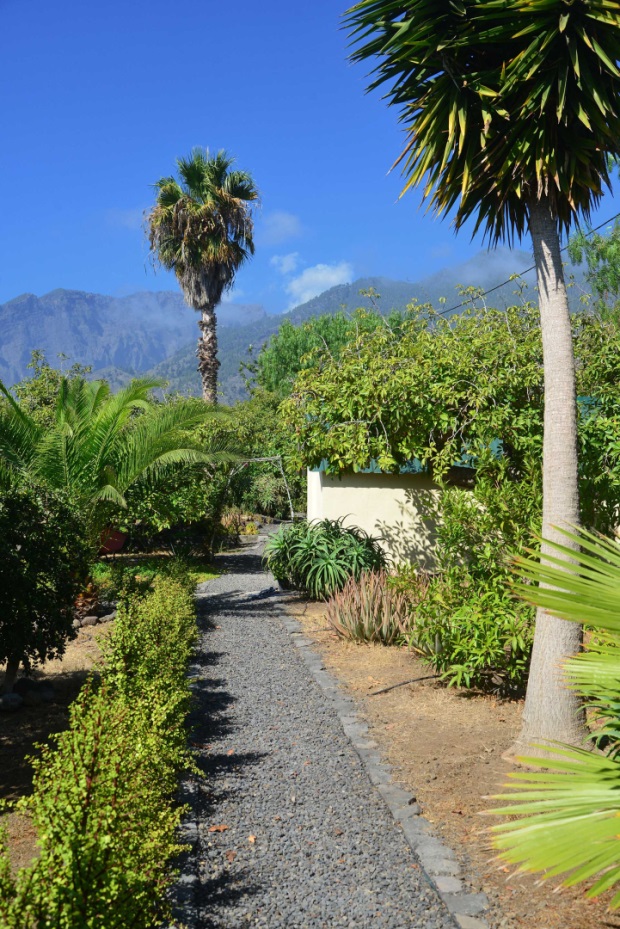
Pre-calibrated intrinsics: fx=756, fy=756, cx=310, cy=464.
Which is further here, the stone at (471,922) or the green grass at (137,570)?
the green grass at (137,570)

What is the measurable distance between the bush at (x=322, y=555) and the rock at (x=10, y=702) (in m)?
4.87

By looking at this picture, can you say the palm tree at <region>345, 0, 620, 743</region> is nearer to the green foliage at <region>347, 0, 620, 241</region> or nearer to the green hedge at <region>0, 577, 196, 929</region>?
the green foliage at <region>347, 0, 620, 241</region>

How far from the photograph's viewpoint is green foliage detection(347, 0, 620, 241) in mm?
4680

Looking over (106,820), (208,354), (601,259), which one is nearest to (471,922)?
(106,820)

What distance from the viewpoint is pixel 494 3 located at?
183 inches

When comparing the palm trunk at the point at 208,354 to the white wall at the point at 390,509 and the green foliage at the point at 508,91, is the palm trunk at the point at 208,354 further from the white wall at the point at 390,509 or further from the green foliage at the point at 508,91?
the green foliage at the point at 508,91

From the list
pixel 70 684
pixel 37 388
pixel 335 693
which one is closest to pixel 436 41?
pixel 335 693

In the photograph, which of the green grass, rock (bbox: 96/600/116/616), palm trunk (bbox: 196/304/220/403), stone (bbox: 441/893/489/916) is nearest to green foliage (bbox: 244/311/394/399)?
palm trunk (bbox: 196/304/220/403)

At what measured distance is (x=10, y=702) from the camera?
661 cm

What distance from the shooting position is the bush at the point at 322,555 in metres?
11.1

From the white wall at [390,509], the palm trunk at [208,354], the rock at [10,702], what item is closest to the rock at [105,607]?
the white wall at [390,509]

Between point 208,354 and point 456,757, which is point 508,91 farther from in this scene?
point 208,354

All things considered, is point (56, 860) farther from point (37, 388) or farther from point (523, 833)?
point (37, 388)

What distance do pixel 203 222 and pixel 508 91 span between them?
17717 mm
